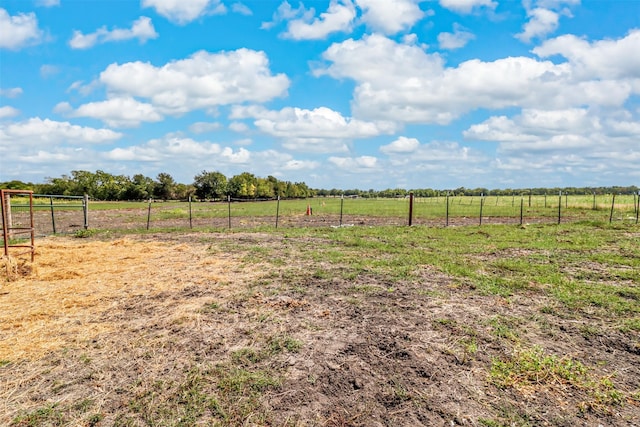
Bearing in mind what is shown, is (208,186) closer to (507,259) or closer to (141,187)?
(141,187)

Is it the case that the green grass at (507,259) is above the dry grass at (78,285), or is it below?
above

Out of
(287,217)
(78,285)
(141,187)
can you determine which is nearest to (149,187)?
(141,187)

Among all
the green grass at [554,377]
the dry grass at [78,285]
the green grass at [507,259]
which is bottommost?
the dry grass at [78,285]

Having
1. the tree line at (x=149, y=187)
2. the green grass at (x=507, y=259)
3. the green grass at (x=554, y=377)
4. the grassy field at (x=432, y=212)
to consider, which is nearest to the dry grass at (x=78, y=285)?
the green grass at (x=507, y=259)

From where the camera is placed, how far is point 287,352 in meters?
4.14

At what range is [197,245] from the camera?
38.6 feet

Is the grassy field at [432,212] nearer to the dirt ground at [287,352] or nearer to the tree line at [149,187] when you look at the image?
the dirt ground at [287,352]

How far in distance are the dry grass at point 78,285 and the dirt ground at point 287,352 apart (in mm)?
39

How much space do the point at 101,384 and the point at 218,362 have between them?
3.61 feet

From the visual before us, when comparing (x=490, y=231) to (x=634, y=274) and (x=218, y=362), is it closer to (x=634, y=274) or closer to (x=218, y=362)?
(x=634, y=274)

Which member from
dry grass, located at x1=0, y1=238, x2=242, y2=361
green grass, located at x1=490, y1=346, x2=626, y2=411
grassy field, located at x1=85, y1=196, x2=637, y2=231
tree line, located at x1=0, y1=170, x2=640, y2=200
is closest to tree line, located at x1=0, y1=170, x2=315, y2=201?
A: tree line, located at x1=0, y1=170, x2=640, y2=200

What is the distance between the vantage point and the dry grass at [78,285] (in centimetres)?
475

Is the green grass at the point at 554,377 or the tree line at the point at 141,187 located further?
the tree line at the point at 141,187

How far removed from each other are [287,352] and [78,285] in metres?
5.23
